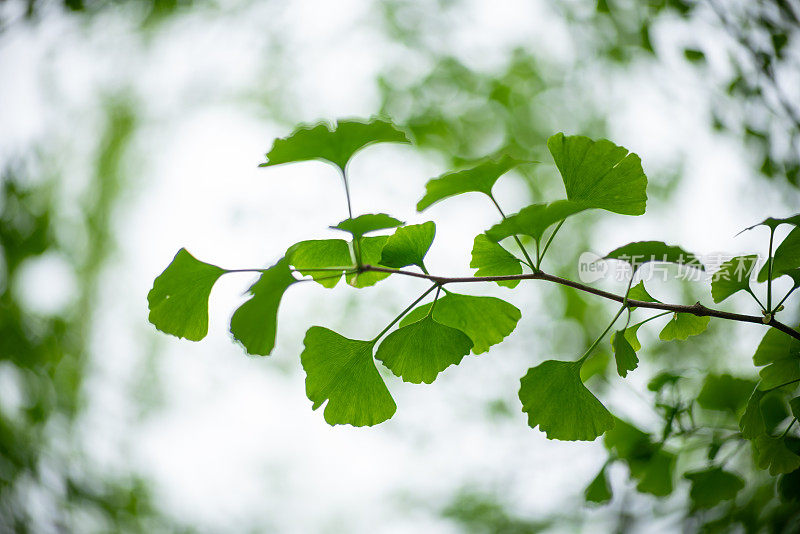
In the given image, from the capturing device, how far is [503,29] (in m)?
1.40

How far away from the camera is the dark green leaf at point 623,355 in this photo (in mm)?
270

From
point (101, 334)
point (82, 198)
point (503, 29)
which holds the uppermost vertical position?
point (503, 29)

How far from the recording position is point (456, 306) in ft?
1.01

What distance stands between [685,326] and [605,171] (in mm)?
96

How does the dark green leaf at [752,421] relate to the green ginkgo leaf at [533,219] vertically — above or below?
below

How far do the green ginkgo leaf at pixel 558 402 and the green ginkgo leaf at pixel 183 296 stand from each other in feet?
0.57

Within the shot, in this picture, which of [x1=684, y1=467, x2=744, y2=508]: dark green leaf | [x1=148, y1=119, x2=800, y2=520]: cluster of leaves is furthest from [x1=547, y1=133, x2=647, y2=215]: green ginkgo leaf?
[x1=684, y1=467, x2=744, y2=508]: dark green leaf

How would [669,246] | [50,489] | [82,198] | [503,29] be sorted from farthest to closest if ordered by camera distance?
[82,198] < [503,29] < [50,489] < [669,246]

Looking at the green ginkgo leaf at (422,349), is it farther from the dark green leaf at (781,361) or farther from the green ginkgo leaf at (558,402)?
the dark green leaf at (781,361)

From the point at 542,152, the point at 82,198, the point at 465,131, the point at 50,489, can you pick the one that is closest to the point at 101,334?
the point at 82,198

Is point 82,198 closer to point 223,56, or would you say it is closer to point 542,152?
point 223,56

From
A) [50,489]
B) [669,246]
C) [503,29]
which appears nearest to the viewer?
[669,246]

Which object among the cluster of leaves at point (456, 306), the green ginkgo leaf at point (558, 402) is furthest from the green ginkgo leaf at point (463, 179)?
the green ginkgo leaf at point (558, 402)

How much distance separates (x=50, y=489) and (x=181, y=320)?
0.88m
